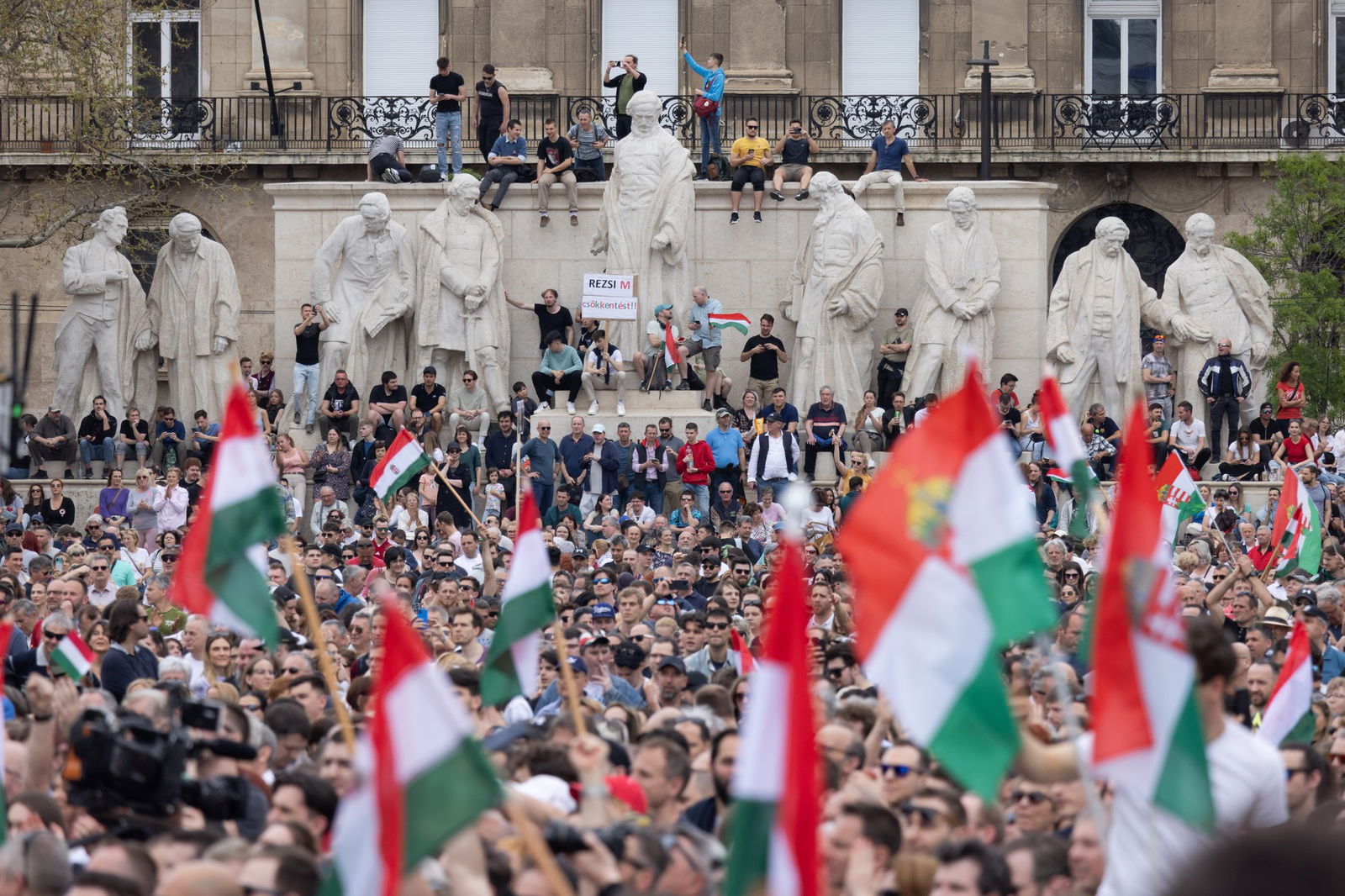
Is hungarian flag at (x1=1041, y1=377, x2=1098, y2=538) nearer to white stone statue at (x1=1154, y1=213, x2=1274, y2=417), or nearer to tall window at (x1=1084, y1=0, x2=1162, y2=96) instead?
white stone statue at (x1=1154, y1=213, x2=1274, y2=417)

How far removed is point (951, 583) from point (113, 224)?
22.3 meters

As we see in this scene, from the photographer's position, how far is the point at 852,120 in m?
37.5

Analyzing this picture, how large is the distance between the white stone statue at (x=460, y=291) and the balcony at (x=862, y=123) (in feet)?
32.3

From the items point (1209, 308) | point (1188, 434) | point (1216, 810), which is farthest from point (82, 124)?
point (1216, 810)

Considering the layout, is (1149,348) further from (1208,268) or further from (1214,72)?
(1214,72)

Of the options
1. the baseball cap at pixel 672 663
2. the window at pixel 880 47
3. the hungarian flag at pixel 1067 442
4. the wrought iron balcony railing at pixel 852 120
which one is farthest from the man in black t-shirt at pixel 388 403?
the hungarian flag at pixel 1067 442

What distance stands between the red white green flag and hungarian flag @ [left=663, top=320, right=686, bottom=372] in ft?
2.00

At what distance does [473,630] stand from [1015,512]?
7.07 m

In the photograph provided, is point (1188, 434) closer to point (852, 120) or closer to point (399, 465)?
point (399, 465)

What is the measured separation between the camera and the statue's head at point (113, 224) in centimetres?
2714

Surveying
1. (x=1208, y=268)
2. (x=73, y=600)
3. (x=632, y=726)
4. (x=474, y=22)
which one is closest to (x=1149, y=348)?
(x=1208, y=268)

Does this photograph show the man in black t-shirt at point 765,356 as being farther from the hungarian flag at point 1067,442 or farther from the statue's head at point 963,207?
the hungarian flag at point 1067,442

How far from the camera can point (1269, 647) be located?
1260 cm

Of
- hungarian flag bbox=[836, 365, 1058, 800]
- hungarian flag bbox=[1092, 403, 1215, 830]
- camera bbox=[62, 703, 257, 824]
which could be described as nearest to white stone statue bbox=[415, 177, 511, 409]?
camera bbox=[62, 703, 257, 824]
